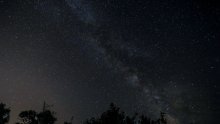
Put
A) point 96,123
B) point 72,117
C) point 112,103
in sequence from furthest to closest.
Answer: point 72,117
point 96,123
point 112,103

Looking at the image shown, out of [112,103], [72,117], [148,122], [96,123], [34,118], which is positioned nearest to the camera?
[112,103]

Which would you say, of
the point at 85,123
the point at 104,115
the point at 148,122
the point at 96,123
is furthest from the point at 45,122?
the point at 148,122

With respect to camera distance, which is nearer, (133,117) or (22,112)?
(133,117)

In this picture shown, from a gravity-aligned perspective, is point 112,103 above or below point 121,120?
above

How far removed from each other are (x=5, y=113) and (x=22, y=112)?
463 centimetres

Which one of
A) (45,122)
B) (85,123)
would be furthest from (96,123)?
(45,122)

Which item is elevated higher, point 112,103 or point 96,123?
point 112,103

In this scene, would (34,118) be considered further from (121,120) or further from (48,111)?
(121,120)

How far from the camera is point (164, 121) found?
32.8 metres

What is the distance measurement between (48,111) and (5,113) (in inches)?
292

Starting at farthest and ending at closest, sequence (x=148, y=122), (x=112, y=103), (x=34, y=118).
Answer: (x=34, y=118) < (x=148, y=122) < (x=112, y=103)

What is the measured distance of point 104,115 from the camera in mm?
29609

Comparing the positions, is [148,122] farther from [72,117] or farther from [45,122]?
[72,117]

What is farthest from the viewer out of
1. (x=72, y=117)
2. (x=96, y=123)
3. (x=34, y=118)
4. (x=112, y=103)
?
(x=72, y=117)
